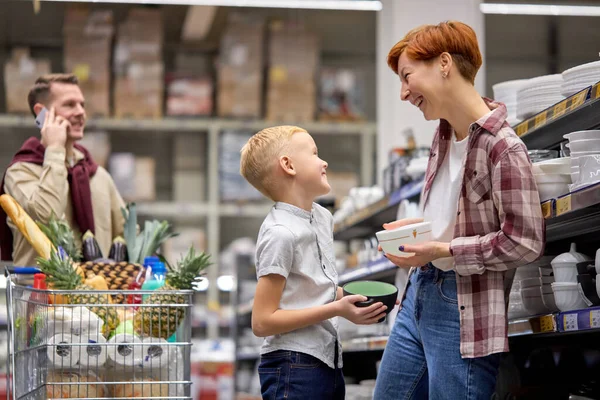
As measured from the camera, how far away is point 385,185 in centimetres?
506

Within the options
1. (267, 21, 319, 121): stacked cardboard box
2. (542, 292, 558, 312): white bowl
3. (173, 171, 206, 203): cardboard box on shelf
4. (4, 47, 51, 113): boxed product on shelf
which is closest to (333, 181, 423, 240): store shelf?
(542, 292, 558, 312): white bowl

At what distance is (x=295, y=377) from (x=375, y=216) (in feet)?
11.4

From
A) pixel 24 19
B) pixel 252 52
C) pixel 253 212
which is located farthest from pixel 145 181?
pixel 24 19

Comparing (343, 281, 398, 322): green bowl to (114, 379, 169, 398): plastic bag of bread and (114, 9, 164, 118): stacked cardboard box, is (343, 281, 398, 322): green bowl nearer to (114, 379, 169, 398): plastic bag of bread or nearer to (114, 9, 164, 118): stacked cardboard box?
(114, 379, 169, 398): plastic bag of bread

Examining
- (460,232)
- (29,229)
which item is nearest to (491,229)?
(460,232)

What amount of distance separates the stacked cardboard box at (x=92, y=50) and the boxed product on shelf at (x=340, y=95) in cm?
214

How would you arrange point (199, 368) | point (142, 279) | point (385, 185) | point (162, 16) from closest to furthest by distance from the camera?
1. point (142, 279)
2. point (385, 185)
3. point (199, 368)
4. point (162, 16)

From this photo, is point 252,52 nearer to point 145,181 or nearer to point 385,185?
point 145,181

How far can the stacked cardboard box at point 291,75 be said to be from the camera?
346 inches

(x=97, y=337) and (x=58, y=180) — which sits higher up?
(x=58, y=180)

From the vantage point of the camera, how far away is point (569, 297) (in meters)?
2.52

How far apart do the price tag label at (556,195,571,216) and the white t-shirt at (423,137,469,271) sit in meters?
0.26

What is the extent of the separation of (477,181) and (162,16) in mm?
7693

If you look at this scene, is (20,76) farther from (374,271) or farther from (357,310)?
(357,310)
